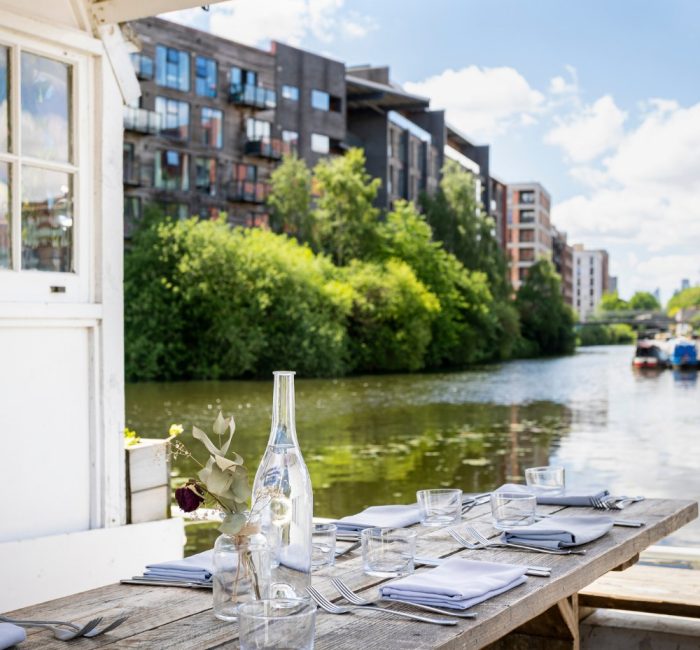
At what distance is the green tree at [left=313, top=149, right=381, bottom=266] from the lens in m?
36.6

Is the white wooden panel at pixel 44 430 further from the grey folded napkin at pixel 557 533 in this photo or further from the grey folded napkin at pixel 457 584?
the grey folded napkin at pixel 457 584

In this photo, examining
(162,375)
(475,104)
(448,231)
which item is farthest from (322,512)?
(475,104)

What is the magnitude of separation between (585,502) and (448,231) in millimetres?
43649

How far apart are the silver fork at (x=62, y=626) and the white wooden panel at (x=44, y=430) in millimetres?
1927

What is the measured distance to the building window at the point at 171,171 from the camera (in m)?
32.4

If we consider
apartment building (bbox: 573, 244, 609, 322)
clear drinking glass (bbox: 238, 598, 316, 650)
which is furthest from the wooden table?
apartment building (bbox: 573, 244, 609, 322)

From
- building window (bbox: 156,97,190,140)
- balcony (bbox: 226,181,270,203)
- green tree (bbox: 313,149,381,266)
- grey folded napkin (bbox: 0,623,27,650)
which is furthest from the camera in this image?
green tree (bbox: 313,149,381,266)

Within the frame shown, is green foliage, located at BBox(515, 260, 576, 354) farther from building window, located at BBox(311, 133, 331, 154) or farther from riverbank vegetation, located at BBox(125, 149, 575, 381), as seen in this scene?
building window, located at BBox(311, 133, 331, 154)

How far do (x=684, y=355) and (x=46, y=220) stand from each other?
41342 mm

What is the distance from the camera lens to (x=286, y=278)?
30.7 meters

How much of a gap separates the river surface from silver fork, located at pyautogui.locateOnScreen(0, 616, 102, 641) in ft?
19.5

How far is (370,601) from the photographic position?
1.94 m

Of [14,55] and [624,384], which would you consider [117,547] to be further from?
[624,384]

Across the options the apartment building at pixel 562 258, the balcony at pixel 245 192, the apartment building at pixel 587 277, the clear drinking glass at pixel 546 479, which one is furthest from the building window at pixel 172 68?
the apartment building at pixel 587 277
